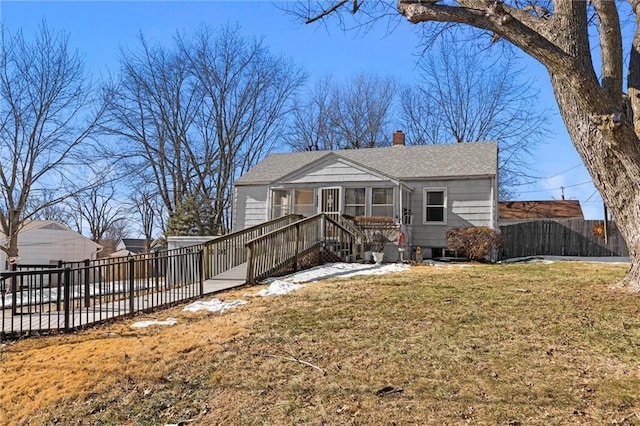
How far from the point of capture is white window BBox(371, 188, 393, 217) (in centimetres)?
1551

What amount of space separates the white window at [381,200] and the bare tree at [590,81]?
29.0 ft

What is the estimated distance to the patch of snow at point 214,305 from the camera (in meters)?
7.06

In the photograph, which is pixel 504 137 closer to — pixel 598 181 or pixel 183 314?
pixel 598 181

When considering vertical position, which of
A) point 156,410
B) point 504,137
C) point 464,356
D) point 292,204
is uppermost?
point 504,137

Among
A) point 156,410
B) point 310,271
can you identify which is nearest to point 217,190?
point 310,271

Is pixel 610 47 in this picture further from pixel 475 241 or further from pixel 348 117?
pixel 348 117

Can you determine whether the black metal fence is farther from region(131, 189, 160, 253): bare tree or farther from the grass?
region(131, 189, 160, 253): bare tree

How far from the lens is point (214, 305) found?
7.31m

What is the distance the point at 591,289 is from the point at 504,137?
23097 mm

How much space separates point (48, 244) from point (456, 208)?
22212mm

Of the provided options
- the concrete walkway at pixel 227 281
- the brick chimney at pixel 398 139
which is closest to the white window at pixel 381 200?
the concrete walkway at pixel 227 281

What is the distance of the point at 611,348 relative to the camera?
4305mm

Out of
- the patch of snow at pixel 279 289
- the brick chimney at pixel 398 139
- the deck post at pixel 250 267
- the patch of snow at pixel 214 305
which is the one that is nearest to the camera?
the patch of snow at pixel 214 305

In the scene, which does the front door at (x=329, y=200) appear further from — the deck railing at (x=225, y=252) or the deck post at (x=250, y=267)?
the deck post at (x=250, y=267)
